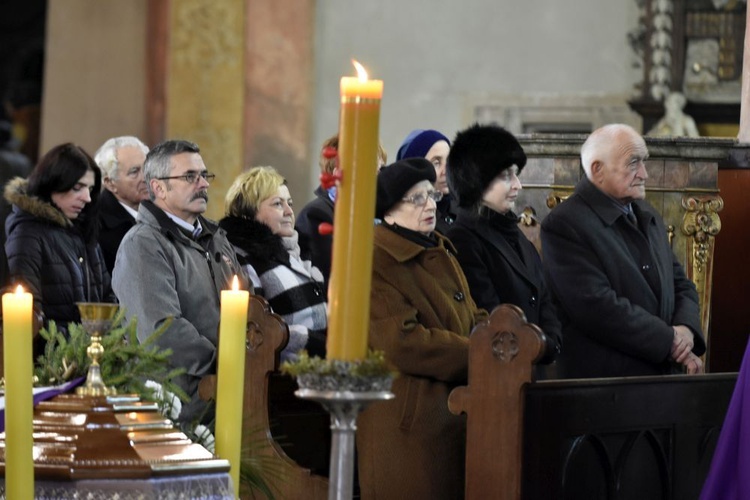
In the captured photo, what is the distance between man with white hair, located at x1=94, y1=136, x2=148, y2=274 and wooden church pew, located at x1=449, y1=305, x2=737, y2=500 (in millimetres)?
2015

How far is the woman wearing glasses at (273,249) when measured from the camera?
4.52 meters

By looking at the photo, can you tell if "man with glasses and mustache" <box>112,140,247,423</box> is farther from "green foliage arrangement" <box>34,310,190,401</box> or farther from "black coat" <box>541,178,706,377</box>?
"green foliage arrangement" <box>34,310,190,401</box>

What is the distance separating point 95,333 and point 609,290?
2939 millimetres

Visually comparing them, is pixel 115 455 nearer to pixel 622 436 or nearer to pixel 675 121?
pixel 622 436

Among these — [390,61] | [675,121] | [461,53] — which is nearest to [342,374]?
[675,121]

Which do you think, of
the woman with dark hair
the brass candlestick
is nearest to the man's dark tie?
the woman with dark hair

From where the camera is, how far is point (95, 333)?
168 cm

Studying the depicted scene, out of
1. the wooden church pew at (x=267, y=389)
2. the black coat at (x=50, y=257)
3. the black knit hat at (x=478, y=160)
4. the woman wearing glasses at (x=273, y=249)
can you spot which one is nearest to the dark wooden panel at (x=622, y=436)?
the wooden church pew at (x=267, y=389)

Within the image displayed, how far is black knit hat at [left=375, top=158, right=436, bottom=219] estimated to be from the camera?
155 inches

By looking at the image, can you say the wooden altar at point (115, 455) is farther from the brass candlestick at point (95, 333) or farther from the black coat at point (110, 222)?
the black coat at point (110, 222)

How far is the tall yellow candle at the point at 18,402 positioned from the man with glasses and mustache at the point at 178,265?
215 cm

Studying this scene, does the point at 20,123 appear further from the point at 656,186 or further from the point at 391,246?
the point at 391,246

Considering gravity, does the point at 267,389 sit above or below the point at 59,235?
below

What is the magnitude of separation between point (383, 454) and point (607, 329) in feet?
2.99
